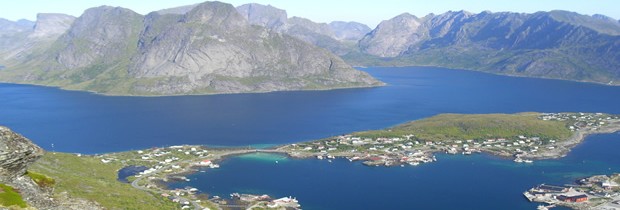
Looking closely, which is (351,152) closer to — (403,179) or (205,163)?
(403,179)

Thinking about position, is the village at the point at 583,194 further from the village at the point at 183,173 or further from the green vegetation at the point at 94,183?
the green vegetation at the point at 94,183

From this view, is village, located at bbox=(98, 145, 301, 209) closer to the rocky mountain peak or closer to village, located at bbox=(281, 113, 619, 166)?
village, located at bbox=(281, 113, 619, 166)

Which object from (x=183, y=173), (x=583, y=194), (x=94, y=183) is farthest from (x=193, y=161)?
(x=583, y=194)

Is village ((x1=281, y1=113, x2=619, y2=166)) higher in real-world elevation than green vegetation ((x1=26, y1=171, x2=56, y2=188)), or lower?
lower

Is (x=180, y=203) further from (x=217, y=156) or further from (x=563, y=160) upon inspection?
(x=563, y=160)

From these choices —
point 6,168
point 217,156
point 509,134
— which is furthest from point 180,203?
point 509,134

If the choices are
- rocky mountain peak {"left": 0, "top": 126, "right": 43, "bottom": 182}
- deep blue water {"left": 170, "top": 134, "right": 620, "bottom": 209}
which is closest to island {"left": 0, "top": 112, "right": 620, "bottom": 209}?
deep blue water {"left": 170, "top": 134, "right": 620, "bottom": 209}
